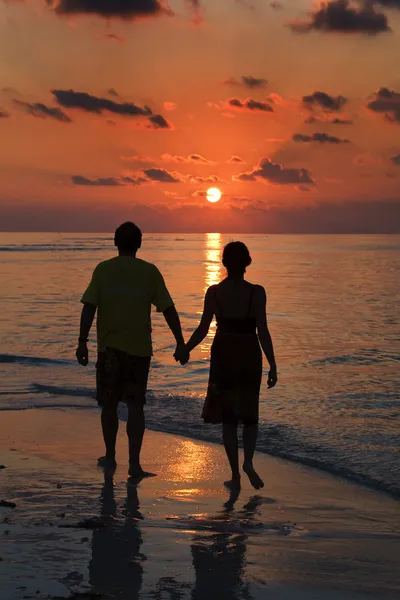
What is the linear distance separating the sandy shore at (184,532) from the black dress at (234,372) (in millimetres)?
576

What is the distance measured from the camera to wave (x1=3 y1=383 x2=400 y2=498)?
7002mm

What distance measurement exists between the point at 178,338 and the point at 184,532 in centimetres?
185

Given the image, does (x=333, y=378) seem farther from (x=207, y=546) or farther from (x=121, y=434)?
(x=207, y=546)

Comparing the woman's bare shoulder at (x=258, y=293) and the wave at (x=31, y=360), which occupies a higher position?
the woman's bare shoulder at (x=258, y=293)

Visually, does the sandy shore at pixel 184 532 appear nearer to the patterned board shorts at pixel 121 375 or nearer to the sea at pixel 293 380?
the patterned board shorts at pixel 121 375

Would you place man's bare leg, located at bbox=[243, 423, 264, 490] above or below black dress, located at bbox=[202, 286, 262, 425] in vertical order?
below

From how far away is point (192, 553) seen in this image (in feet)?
14.7

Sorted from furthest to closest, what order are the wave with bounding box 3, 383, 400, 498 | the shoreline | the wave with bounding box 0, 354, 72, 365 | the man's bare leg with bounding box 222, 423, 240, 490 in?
the wave with bounding box 0, 354, 72, 365, the wave with bounding box 3, 383, 400, 498, the shoreline, the man's bare leg with bounding box 222, 423, 240, 490

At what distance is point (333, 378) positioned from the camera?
12211 mm

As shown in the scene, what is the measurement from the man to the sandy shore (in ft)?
2.20

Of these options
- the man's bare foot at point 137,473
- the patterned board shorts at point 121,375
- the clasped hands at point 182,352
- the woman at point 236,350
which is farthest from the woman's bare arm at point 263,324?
the man's bare foot at point 137,473

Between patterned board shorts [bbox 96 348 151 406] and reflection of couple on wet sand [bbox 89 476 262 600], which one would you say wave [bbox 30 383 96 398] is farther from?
reflection of couple on wet sand [bbox 89 476 262 600]

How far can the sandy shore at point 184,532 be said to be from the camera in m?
4.02

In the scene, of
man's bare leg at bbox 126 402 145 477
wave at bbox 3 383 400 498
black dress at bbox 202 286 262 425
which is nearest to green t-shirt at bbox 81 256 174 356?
man's bare leg at bbox 126 402 145 477
